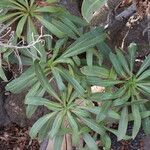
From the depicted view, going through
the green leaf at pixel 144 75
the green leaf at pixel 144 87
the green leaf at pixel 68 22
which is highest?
the green leaf at pixel 68 22

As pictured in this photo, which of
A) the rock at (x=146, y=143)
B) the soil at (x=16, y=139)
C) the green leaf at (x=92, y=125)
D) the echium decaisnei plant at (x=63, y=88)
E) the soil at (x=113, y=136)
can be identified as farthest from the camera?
the soil at (x=16, y=139)

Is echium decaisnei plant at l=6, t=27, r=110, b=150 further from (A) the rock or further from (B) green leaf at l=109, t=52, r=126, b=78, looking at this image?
(A) the rock

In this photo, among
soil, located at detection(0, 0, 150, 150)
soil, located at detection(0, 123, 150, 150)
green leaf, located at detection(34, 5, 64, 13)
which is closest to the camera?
green leaf, located at detection(34, 5, 64, 13)

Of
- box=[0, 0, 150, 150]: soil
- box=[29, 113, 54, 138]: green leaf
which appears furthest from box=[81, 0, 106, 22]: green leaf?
box=[0, 0, 150, 150]: soil

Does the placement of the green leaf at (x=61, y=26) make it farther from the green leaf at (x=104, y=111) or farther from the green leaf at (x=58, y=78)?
the green leaf at (x=104, y=111)

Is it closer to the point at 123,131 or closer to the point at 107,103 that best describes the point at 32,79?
the point at 107,103

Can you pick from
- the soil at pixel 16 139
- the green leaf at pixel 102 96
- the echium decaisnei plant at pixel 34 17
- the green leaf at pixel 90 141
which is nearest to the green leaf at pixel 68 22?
the echium decaisnei plant at pixel 34 17

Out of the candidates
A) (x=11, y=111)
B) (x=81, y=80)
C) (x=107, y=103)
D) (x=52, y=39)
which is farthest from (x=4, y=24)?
(x=11, y=111)

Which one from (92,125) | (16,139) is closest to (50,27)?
(92,125)

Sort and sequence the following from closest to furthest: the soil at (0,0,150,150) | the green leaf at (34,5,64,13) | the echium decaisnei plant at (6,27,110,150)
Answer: the green leaf at (34,5,64,13) < the echium decaisnei plant at (6,27,110,150) < the soil at (0,0,150,150)
